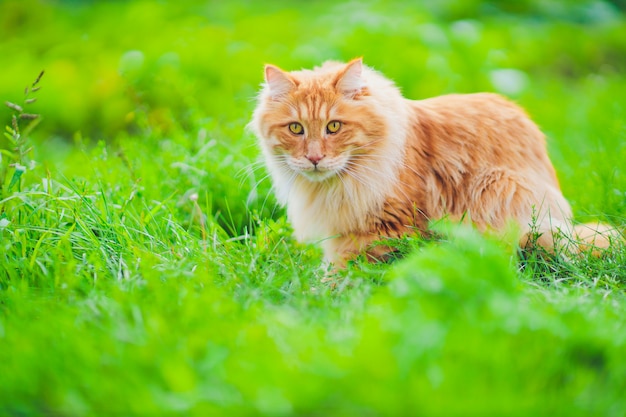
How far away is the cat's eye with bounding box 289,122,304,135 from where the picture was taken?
2895mm

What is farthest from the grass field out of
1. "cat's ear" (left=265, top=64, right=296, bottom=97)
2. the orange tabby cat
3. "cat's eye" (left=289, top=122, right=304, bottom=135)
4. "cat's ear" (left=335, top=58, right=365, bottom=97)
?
"cat's ear" (left=335, top=58, right=365, bottom=97)

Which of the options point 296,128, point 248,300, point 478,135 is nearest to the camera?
A: point 248,300

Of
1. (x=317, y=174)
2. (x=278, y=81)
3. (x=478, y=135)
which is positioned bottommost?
(x=317, y=174)

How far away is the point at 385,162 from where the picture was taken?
2.88 m

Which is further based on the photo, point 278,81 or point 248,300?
point 278,81

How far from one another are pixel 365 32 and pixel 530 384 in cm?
435

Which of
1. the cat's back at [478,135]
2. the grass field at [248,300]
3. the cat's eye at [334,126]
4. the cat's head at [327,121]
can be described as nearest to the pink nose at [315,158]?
the cat's head at [327,121]

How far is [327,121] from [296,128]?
16 cm

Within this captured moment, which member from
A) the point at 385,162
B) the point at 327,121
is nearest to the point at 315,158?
the point at 327,121

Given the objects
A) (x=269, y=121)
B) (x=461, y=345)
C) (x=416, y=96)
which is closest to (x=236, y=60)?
(x=416, y=96)

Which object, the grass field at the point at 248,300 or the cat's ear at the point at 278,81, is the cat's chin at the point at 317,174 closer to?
the grass field at the point at 248,300

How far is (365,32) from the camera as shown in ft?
18.1

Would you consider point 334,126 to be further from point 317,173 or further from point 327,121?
point 317,173

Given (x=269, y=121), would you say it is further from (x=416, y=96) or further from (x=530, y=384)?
(x=416, y=96)
